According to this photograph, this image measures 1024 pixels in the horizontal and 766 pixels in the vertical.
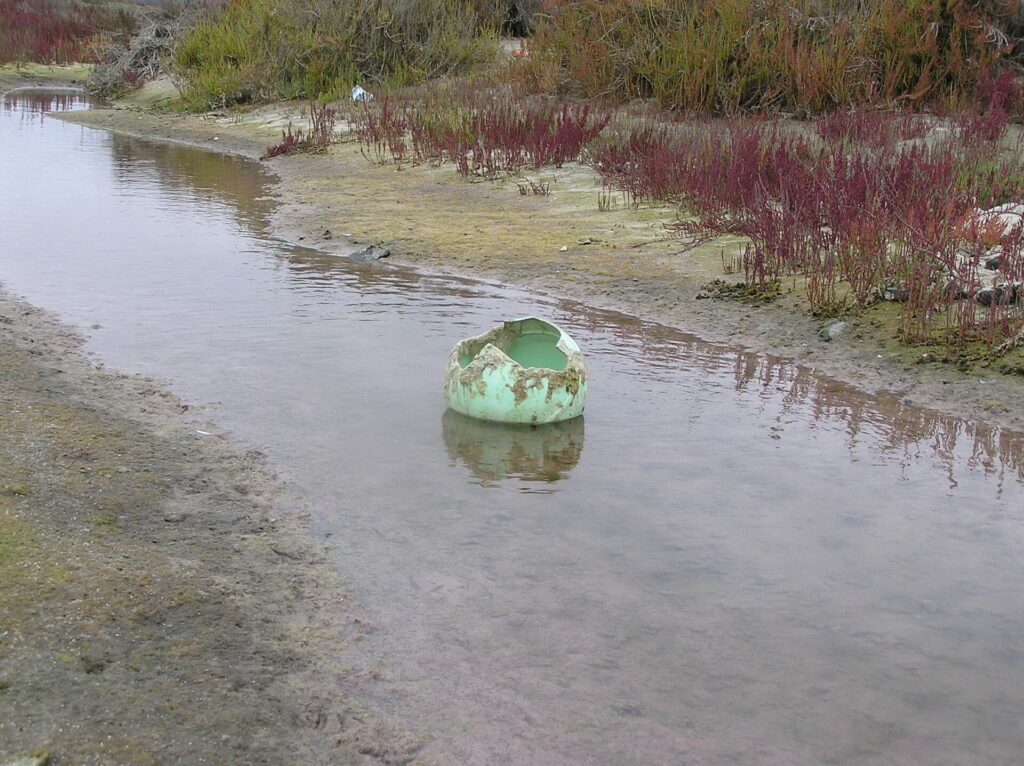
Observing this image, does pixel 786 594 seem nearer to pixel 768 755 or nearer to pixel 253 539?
pixel 768 755

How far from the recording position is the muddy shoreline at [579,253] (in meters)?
5.82

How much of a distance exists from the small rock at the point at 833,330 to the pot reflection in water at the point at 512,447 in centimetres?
216

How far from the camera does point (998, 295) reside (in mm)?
6164

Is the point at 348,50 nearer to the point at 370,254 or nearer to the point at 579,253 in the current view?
the point at 370,254

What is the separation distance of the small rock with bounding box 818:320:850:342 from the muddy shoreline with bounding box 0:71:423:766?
12.1 feet

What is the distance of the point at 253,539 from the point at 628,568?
127 cm

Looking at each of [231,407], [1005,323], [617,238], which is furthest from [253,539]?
[617,238]

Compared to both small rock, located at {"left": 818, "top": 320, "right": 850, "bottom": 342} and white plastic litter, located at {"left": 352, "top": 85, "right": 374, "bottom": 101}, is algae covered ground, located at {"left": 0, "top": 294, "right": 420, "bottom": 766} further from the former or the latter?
white plastic litter, located at {"left": 352, "top": 85, "right": 374, "bottom": 101}

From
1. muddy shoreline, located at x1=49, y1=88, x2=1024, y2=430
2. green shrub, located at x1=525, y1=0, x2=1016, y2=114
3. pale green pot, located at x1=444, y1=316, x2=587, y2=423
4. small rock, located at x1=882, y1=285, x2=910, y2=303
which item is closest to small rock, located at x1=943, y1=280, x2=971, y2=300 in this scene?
small rock, located at x1=882, y1=285, x2=910, y2=303

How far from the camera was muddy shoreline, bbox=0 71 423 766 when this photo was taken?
2.50 metres

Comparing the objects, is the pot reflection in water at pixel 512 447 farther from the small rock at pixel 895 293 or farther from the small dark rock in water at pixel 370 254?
the small dark rock in water at pixel 370 254

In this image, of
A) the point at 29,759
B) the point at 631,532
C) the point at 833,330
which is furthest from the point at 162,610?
the point at 833,330

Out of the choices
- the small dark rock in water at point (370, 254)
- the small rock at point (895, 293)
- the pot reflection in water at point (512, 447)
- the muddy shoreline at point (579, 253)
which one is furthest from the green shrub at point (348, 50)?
the pot reflection in water at point (512, 447)

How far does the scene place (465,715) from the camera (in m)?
2.70
